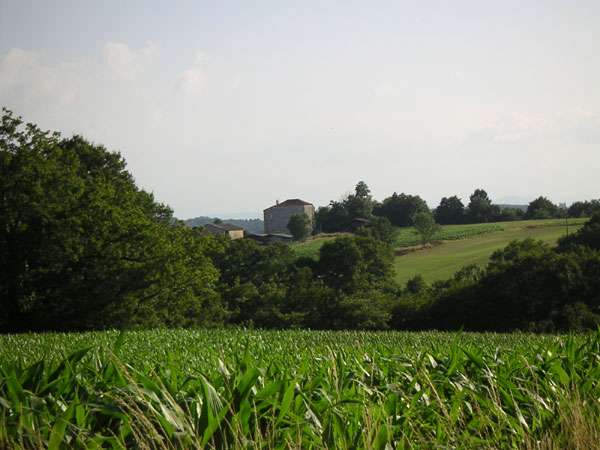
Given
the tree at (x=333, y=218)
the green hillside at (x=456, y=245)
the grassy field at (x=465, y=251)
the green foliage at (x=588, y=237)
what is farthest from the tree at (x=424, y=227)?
the green foliage at (x=588, y=237)

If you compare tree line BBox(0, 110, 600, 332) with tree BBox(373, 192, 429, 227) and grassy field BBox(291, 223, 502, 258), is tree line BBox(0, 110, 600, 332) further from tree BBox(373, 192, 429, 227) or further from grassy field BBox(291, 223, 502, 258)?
tree BBox(373, 192, 429, 227)

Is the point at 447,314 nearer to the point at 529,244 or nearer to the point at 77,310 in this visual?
the point at 529,244

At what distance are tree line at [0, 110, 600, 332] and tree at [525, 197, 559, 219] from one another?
6293cm

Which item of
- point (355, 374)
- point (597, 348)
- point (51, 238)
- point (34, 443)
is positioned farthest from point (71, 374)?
point (51, 238)

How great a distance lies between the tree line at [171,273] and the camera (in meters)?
31.6

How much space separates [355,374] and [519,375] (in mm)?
1550

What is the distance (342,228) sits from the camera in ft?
429

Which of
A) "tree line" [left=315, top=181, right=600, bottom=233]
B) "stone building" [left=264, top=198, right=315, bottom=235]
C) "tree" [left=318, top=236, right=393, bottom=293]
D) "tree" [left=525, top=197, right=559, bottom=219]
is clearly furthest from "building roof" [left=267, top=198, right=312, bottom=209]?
"tree" [left=318, top=236, right=393, bottom=293]

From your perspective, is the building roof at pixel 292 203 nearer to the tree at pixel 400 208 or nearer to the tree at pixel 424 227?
the tree at pixel 400 208

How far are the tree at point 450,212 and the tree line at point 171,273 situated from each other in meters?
68.0

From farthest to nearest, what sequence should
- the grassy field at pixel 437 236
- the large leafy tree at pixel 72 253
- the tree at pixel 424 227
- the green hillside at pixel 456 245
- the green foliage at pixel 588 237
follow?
1. the tree at pixel 424 227
2. the grassy field at pixel 437 236
3. the green hillside at pixel 456 245
4. the green foliage at pixel 588 237
5. the large leafy tree at pixel 72 253

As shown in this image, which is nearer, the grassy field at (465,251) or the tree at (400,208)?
the grassy field at (465,251)

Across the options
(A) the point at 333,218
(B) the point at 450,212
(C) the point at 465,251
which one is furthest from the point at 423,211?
(C) the point at 465,251

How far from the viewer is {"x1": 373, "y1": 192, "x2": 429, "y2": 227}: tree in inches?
5098
